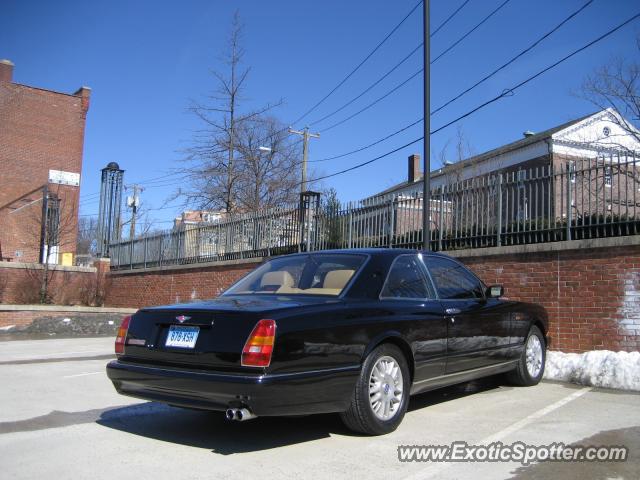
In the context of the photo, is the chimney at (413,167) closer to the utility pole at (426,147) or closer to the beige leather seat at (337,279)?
the utility pole at (426,147)

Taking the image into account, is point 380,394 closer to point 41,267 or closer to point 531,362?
point 531,362

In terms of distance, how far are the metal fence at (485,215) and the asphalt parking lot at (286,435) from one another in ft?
8.94

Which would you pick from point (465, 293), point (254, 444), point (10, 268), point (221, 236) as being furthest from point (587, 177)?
point (10, 268)

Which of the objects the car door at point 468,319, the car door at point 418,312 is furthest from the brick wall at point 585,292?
the car door at point 418,312

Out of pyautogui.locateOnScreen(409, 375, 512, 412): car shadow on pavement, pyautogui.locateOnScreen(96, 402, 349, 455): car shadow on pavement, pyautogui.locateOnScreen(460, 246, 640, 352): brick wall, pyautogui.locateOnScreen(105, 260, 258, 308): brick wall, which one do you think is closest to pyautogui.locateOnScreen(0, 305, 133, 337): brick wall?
pyautogui.locateOnScreen(105, 260, 258, 308): brick wall

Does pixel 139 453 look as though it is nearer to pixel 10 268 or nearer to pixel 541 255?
pixel 541 255

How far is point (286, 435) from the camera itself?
4941 millimetres

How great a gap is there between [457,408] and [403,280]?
4.96ft

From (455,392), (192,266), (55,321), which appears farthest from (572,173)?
(55,321)

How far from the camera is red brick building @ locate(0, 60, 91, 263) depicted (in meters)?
31.6

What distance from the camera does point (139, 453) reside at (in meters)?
4.34

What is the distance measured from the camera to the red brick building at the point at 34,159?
31.6 metres

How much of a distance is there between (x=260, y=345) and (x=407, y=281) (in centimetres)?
197

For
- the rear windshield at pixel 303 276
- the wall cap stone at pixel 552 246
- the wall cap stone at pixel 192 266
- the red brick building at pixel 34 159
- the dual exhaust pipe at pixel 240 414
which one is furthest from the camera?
the red brick building at pixel 34 159
